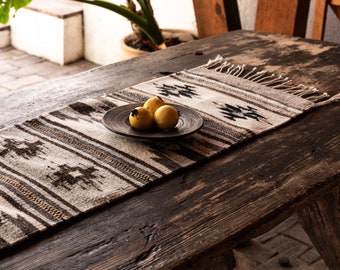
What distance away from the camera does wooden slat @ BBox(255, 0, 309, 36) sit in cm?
305

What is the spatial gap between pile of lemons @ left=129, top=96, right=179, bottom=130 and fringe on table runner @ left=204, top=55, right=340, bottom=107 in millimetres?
500

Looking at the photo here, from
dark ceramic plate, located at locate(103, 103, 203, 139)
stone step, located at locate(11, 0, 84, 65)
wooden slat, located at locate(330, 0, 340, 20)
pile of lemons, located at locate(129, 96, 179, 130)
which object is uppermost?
pile of lemons, located at locate(129, 96, 179, 130)

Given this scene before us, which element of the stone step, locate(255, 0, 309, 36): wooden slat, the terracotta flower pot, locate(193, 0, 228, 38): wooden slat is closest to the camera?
locate(255, 0, 309, 36): wooden slat

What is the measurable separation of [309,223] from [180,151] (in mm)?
488

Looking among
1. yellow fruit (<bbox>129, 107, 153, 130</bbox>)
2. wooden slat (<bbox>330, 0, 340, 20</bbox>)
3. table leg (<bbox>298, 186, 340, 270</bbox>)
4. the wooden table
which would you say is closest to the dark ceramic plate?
yellow fruit (<bbox>129, 107, 153, 130</bbox>)

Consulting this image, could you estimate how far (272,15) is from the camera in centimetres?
316

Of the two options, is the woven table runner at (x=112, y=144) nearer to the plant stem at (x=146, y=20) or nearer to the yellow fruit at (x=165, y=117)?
the yellow fruit at (x=165, y=117)

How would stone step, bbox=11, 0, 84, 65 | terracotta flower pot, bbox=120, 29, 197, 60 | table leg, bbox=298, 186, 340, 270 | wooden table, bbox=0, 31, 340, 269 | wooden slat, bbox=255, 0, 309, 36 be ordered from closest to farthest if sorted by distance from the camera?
wooden table, bbox=0, 31, 340, 269
table leg, bbox=298, 186, 340, 270
wooden slat, bbox=255, 0, 309, 36
terracotta flower pot, bbox=120, 29, 197, 60
stone step, bbox=11, 0, 84, 65

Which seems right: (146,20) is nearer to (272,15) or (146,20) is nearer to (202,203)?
(272,15)

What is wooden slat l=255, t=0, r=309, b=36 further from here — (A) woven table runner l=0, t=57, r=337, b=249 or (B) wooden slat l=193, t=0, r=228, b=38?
(A) woven table runner l=0, t=57, r=337, b=249

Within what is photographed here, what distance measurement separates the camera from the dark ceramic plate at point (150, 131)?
59.4 inches

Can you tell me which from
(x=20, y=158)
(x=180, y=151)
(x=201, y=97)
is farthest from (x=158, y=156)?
(x=201, y=97)

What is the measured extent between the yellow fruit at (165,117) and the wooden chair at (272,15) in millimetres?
1694

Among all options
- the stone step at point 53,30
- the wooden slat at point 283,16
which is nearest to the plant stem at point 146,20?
the wooden slat at point 283,16
